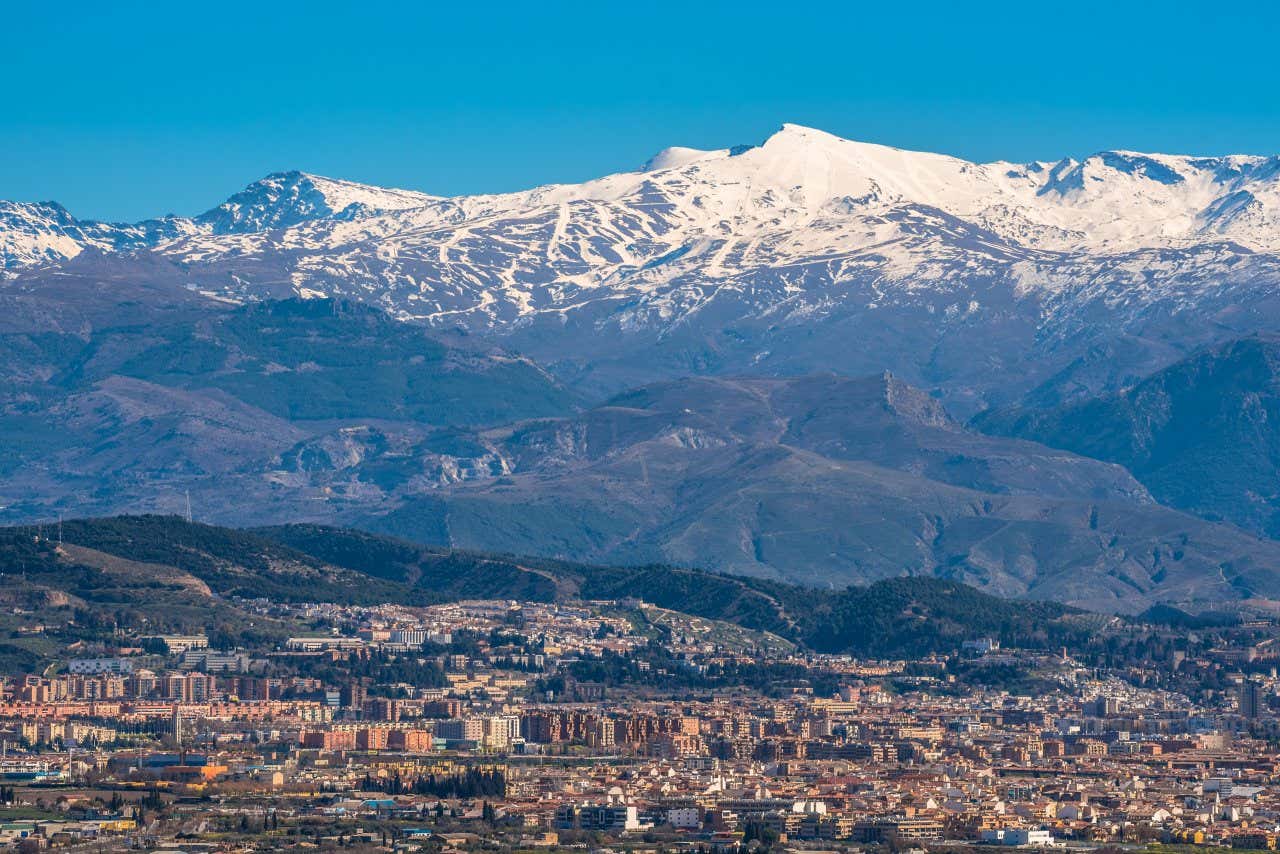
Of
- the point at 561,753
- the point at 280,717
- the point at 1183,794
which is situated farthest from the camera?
the point at 280,717

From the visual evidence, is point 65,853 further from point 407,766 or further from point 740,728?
point 740,728

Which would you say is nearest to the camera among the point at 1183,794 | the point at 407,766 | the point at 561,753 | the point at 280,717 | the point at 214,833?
the point at 214,833

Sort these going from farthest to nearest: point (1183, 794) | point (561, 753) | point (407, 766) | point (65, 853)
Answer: point (561, 753) → point (407, 766) → point (1183, 794) → point (65, 853)

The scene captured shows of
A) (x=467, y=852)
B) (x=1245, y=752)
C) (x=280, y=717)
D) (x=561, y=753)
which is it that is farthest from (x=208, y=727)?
(x=467, y=852)

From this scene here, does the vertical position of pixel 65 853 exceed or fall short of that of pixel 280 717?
it falls short

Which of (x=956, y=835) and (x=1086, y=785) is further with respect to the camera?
(x=1086, y=785)

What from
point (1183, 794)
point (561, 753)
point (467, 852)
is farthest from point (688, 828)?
point (561, 753)

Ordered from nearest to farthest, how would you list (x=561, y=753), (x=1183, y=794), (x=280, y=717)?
(x=1183, y=794)
(x=561, y=753)
(x=280, y=717)

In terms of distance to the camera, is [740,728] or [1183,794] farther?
[740,728]

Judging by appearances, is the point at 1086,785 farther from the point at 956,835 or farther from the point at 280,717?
the point at 280,717
